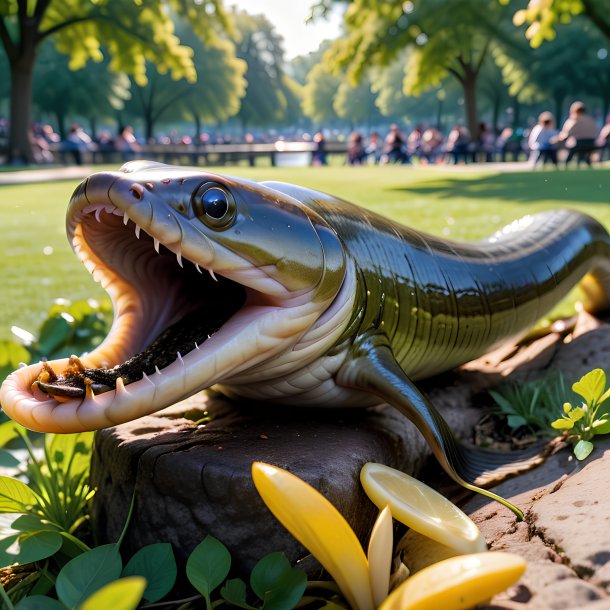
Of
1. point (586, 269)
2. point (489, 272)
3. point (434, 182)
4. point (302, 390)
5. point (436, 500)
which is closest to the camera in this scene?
point (436, 500)

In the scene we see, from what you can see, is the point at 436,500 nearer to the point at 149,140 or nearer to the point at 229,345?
the point at 229,345

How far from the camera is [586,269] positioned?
11.3ft

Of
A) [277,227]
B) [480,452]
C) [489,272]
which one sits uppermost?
[277,227]

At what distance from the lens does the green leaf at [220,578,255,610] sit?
1.63 metres

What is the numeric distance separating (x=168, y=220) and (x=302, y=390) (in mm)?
762

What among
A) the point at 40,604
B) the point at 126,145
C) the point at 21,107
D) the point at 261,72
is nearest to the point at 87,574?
the point at 40,604

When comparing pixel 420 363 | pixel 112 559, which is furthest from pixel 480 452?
pixel 112 559

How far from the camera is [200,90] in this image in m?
47.0

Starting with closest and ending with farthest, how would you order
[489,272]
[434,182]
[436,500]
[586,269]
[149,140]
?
1. [436,500]
2. [489,272]
3. [586,269]
4. [434,182]
5. [149,140]

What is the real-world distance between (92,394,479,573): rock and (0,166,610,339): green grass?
1869mm

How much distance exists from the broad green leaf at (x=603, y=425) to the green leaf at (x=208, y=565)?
1204 millimetres

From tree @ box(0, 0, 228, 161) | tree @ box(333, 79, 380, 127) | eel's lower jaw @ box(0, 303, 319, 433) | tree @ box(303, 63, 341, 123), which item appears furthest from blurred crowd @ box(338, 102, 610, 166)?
tree @ box(303, 63, 341, 123)

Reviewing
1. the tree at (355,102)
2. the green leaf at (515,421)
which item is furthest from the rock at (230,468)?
the tree at (355,102)

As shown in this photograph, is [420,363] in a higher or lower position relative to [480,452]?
higher
